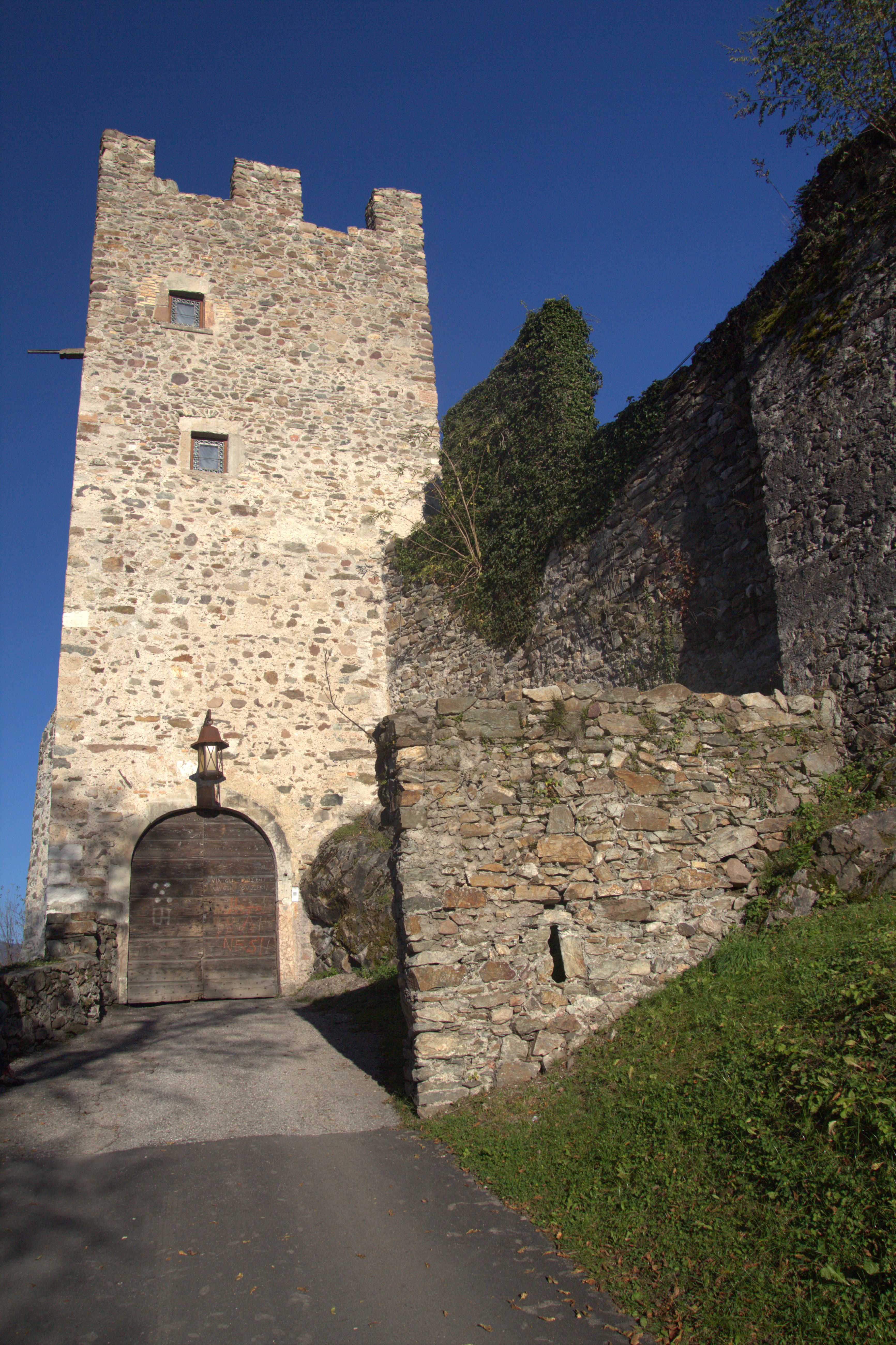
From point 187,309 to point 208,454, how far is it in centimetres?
234

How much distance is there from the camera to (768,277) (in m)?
7.63

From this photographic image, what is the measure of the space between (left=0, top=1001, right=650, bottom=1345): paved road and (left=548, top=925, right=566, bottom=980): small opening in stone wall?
1.30 m

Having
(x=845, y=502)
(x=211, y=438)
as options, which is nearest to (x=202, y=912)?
(x=211, y=438)

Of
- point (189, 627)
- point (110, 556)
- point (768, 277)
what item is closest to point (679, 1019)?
point (768, 277)

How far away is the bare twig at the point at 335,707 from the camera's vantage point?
12438 millimetres

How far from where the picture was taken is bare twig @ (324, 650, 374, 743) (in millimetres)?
12438

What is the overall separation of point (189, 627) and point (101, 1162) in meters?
7.69

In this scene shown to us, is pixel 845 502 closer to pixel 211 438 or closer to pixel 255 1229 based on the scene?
pixel 255 1229

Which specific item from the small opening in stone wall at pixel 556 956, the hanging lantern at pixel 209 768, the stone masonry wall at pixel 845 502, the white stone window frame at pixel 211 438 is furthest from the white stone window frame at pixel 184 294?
the small opening in stone wall at pixel 556 956

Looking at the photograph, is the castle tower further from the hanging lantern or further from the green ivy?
the green ivy

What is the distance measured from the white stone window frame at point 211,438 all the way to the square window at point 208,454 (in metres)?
0.02

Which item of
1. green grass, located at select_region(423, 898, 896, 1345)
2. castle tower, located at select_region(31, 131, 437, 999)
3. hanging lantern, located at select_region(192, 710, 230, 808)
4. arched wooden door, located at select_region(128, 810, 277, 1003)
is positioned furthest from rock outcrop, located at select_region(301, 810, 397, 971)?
green grass, located at select_region(423, 898, 896, 1345)

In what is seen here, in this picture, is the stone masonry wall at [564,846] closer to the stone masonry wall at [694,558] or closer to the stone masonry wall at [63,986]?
the stone masonry wall at [694,558]

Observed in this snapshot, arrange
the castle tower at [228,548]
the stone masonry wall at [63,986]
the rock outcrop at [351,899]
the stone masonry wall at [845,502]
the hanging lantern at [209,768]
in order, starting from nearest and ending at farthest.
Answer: the stone masonry wall at [845,502] < the stone masonry wall at [63,986] < the rock outcrop at [351,899] < the castle tower at [228,548] < the hanging lantern at [209,768]
